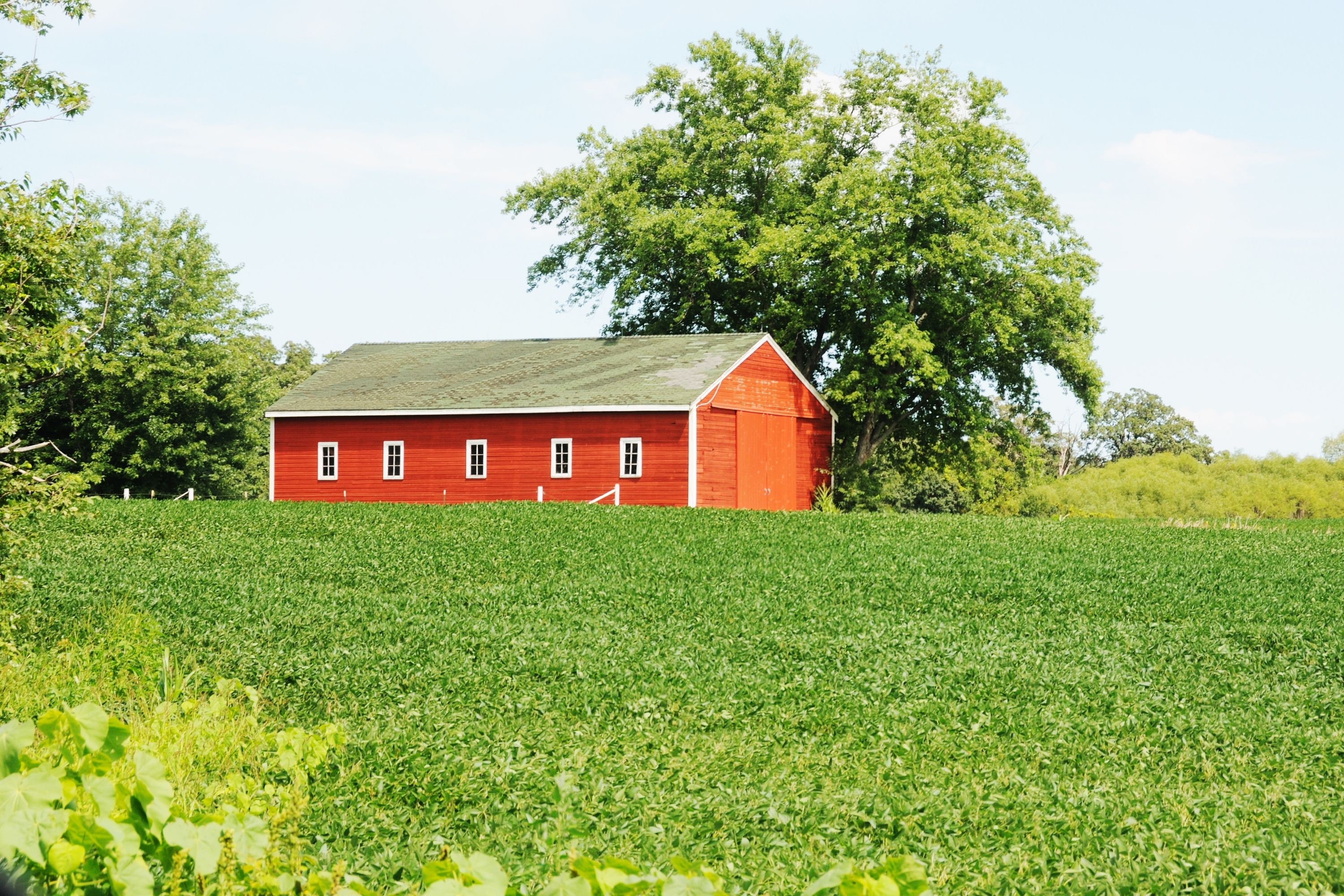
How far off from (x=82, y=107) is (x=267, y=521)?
12912 millimetres

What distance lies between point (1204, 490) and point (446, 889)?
48.6 meters

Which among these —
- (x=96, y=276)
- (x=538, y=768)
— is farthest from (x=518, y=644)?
(x=96, y=276)

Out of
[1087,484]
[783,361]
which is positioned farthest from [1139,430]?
[783,361]

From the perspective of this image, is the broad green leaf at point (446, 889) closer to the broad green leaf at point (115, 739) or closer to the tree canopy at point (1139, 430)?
the broad green leaf at point (115, 739)

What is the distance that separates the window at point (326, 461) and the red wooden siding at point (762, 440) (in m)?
11.0

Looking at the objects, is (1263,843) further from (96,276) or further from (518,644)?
(96,276)

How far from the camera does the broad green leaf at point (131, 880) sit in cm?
349

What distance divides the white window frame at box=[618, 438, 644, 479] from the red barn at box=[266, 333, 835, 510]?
28 millimetres

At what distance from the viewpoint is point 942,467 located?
135 ft

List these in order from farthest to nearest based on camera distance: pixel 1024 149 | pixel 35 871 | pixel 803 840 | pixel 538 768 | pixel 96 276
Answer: pixel 96 276
pixel 1024 149
pixel 538 768
pixel 803 840
pixel 35 871

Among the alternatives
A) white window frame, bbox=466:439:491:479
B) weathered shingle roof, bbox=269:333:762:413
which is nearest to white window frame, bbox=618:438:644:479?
weathered shingle roof, bbox=269:333:762:413

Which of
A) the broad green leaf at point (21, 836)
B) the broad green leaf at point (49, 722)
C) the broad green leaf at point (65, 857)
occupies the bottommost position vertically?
the broad green leaf at point (65, 857)

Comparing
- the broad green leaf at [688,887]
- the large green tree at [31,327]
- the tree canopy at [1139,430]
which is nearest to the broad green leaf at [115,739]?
the broad green leaf at [688,887]

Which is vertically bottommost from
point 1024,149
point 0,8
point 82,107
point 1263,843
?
point 1263,843
